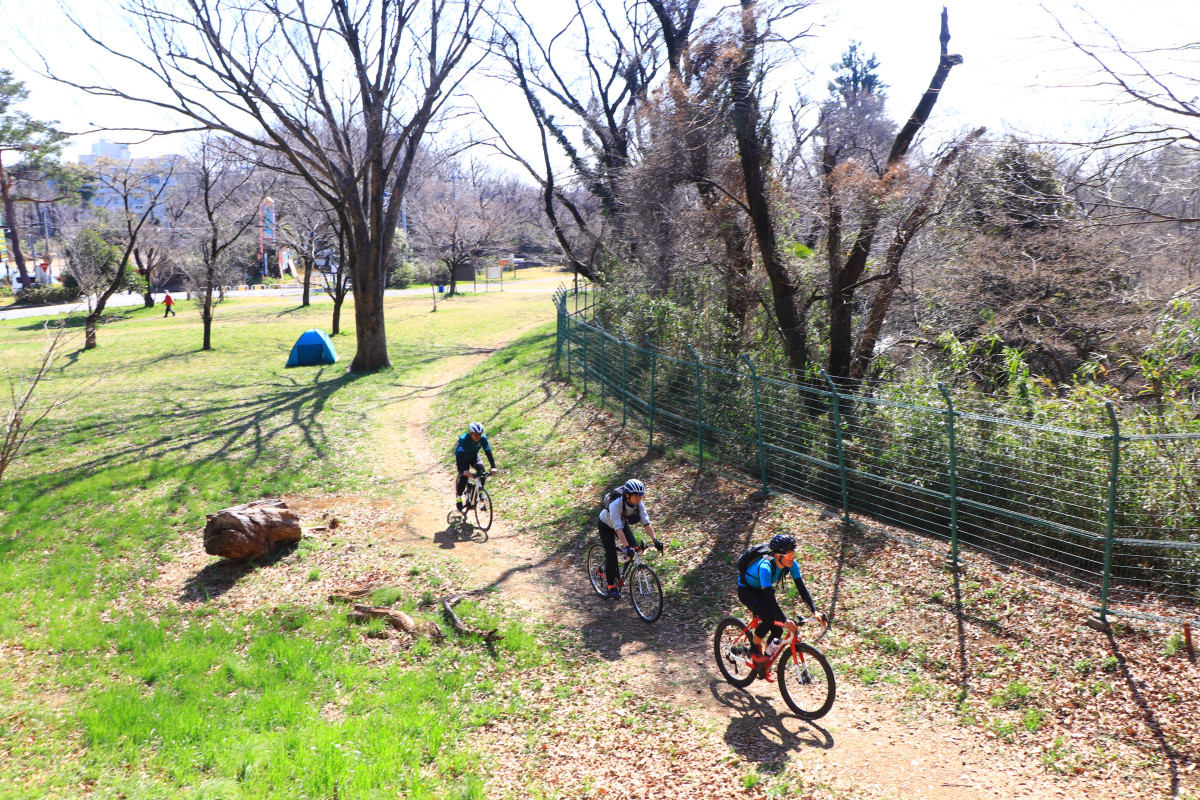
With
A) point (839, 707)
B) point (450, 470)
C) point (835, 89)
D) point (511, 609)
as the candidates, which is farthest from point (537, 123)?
point (835, 89)

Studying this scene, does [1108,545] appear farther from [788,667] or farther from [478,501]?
[478,501]

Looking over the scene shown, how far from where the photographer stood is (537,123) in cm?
2795

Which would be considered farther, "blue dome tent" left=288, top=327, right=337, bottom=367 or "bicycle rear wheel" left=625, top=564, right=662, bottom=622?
"blue dome tent" left=288, top=327, right=337, bottom=367

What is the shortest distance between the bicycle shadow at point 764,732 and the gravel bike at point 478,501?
6064mm

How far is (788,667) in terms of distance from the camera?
6.80 m

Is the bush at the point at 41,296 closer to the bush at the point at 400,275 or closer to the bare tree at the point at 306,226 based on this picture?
the bare tree at the point at 306,226

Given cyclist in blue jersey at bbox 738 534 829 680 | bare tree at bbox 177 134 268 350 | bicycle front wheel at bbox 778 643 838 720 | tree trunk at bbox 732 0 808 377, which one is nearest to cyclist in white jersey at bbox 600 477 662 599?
cyclist in blue jersey at bbox 738 534 829 680

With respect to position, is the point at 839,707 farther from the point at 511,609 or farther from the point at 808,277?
the point at 808,277

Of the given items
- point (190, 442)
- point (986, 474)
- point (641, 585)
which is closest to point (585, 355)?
point (190, 442)

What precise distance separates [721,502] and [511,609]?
382 cm

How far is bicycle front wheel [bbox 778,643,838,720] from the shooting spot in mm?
6223

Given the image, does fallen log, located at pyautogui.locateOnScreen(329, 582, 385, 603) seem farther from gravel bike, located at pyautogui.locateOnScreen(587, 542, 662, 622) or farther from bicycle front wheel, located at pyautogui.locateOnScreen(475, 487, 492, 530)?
gravel bike, located at pyautogui.locateOnScreen(587, 542, 662, 622)

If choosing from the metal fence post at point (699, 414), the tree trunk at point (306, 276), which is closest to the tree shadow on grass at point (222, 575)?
the metal fence post at point (699, 414)

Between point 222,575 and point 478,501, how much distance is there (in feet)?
13.1
